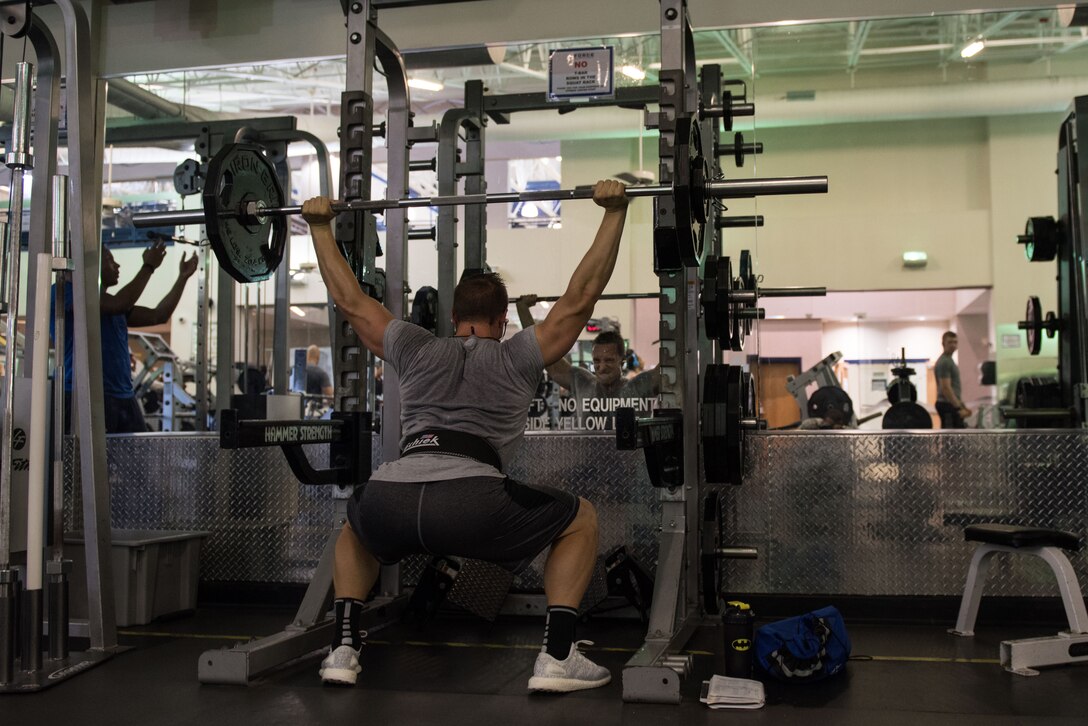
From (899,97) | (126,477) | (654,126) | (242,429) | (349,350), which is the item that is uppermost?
(899,97)

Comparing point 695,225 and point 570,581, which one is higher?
point 695,225

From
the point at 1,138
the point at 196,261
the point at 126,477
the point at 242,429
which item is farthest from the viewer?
the point at 1,138

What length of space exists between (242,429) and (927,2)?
313cm

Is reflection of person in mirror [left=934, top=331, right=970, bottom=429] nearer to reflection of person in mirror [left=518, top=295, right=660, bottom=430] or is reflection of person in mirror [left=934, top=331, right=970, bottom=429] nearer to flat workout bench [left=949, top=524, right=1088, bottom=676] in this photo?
reflection of person in mirror [left=518, top=295, right=660, bottom=430]

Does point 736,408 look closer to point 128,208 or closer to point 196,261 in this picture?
point 196,261

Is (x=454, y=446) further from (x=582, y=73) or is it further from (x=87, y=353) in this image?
(x=582, y=73)

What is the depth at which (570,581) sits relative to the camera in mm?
2492

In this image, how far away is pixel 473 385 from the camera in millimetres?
2566

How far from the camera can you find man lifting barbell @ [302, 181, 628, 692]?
7.89 ft

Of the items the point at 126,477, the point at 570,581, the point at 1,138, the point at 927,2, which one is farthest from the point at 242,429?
the point at 1,138

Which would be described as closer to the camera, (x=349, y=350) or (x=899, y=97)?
(x=349, y=350)

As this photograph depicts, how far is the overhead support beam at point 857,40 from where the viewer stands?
5677mm

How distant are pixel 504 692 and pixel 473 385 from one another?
31.3 inches

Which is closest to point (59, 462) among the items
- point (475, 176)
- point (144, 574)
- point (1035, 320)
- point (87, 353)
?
point (87, 353)
